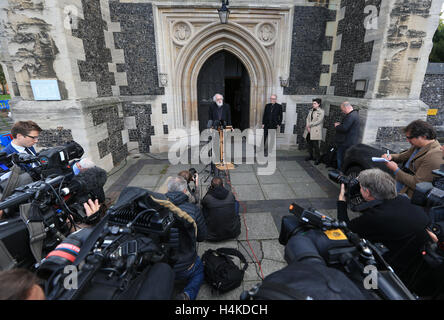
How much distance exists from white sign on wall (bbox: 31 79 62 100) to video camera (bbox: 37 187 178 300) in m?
4.01

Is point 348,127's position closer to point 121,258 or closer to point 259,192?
point 259,192

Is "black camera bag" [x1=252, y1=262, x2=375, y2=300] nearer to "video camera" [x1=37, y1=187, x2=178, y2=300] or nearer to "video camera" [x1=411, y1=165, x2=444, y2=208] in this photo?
"video camera" [x1=37, y1=187, x2=178, y2=300]

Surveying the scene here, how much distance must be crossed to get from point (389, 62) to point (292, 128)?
2.90 metres

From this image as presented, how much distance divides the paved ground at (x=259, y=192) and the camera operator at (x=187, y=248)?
0.66 feet

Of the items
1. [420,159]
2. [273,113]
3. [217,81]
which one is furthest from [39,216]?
[217,81]

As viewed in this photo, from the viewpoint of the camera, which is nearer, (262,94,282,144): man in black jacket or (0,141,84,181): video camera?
(0,141,84,181): video camera

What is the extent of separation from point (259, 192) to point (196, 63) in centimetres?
457

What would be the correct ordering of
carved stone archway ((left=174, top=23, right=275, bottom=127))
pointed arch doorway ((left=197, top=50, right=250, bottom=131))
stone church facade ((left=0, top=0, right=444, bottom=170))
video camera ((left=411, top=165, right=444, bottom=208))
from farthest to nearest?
pointed arch doorway ((left=197, top=50, right=250, bottom=131))
carved stone archway ((left=174, top=23, right=275, bottom=127))
stone church facade ((left=0, top=0, right=444, bottom=170))
video camera ((left=411, top=165, right=444, bottom=208))

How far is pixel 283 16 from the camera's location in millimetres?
5820

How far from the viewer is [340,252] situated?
1.12 metres

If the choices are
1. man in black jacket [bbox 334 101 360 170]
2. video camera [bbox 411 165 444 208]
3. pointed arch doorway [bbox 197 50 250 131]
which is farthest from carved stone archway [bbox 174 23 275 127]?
video camera [bbox 411 165 444 208]

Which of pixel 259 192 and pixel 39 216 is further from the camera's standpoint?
pixel 259 192

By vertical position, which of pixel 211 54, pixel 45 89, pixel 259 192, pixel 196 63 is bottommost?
pixel 259 192

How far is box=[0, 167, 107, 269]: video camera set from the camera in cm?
143
